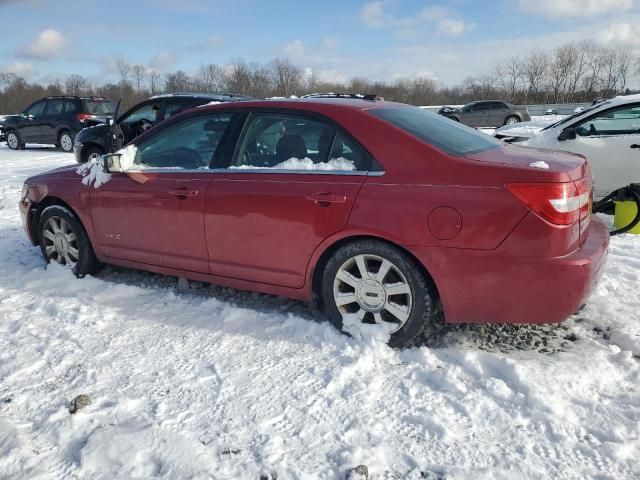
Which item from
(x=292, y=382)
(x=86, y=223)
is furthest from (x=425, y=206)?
(x=86, y=223)

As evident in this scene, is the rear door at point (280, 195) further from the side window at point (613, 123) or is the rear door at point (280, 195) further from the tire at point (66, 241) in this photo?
the side window at point (613, 123)

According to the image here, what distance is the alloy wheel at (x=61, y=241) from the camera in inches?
184

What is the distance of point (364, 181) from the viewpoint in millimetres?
3189

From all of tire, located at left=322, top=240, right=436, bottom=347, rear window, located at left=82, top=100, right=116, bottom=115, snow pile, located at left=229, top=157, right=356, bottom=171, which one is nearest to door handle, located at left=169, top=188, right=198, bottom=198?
snow pile, located at left=229, top=157, right=356, bottom=171

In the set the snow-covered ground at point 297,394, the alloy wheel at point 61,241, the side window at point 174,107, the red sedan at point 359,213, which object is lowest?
the snow-covered ground at point 297,394

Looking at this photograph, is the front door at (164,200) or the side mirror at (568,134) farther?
the side mirror at (568,134)

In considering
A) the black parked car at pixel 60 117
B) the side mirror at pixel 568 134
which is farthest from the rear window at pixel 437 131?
the black parked car at pixel 60 117

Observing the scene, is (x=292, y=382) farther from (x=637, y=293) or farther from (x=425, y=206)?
(x=637, y=293)

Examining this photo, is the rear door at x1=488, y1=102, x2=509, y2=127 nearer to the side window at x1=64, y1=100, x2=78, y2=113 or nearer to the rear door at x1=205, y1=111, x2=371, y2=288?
the side window at x1=64, y1=100, x2=78, y2=113

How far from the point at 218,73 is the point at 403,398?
6498cm

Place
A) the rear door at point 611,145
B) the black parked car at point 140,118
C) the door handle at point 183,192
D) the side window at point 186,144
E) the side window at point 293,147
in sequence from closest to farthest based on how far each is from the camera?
1. the side window at point 293,147
2. the door handle at point 183,192
3. the side window at point 186,144
4. the rear door at point 611,145
5. the black parked car at point 140,118

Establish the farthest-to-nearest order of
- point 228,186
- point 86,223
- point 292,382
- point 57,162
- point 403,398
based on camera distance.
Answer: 1. point 57,162
2. point 86,223
3. point 228,186
4. point 292,382
5. point 403,398

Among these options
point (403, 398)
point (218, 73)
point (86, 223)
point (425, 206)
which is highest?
point (218, 73)

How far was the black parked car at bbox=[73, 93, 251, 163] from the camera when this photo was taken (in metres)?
8.81
